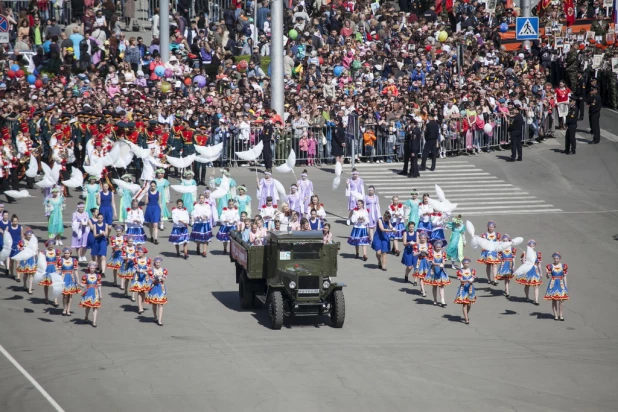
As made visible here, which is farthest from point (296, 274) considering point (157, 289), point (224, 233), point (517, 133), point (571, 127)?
point (571, 127)

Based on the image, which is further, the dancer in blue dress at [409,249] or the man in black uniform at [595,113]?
the man in black uniform at [595,113]

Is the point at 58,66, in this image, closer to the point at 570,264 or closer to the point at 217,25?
the point at 217,25

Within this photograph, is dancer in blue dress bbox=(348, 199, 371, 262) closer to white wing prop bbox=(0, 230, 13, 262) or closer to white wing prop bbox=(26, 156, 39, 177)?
white wing prop bbox=(0, 230, 13, 262)

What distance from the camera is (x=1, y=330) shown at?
955 inches

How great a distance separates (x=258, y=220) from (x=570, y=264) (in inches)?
333

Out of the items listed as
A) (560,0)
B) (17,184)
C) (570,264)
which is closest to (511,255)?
(570,264)

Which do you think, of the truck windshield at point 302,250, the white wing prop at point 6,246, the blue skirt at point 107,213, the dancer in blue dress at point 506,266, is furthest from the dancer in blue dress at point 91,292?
the dancer in blue dress at point 506,266

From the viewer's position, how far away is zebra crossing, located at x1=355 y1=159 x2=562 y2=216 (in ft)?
116

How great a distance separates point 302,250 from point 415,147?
1390cm

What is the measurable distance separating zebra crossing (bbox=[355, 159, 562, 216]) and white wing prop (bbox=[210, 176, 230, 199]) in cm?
653

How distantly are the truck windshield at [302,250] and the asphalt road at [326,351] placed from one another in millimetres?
1540

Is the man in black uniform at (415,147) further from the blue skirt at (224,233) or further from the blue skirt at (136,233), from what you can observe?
the blue skirt at (136,233)

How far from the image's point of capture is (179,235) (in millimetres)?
29484

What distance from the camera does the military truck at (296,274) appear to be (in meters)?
24.3
